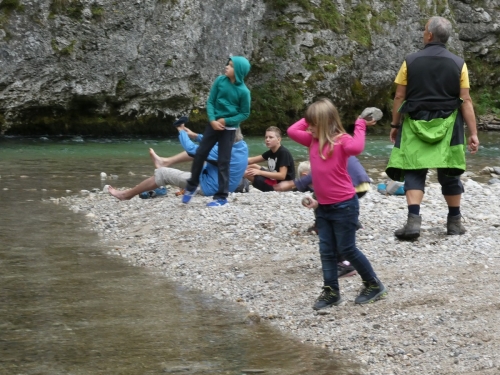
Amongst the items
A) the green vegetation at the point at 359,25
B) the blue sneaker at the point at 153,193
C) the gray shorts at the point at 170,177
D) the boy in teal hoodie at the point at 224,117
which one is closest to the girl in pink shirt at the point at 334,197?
the boy in teal hoodie at the point at 224,117

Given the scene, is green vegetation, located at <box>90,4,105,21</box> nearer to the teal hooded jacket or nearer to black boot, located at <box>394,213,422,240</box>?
the teal hooded jacket

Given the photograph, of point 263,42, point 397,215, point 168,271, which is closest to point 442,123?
point 397,215

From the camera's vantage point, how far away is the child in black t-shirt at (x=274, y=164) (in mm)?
11406

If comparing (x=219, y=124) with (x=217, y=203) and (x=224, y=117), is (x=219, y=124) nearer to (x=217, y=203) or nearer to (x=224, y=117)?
(x=224, y=117)

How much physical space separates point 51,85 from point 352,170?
55.3 ft

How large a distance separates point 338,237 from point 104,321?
1843mm

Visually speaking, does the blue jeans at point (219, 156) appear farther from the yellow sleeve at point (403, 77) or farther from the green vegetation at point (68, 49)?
the green vegetation at point (68, 49)

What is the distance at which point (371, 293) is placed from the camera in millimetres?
6051

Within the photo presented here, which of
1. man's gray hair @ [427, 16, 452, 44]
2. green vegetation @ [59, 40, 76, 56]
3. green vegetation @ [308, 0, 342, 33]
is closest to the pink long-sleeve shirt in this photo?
man's gray hair @ [427, 16, 452, 44]

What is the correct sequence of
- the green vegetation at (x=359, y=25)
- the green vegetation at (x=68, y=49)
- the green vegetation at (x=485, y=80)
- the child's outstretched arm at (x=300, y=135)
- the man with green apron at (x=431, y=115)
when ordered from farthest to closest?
the green vegetation at (x=485, y=80)
the green vegetation at (x=359, y=25)
the green vegetation at (x=68, y=49)
the man with green apron at (x=431, y=115)
the child's outstretched arm at (x=300, y=135)

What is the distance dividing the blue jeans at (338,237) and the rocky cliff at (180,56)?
58.3 ft

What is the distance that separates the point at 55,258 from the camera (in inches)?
314

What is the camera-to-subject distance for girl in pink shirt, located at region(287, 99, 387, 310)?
5902 mm

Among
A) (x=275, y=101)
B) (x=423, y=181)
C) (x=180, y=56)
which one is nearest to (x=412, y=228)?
(x=423, y=181)
